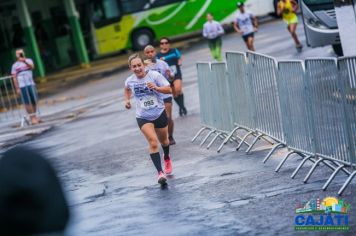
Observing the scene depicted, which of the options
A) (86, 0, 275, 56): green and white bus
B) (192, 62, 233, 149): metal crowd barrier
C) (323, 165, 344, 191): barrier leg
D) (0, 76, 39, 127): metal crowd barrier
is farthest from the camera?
(86, 0, 275, 56): green and white bus

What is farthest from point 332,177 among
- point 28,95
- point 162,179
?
point 28,95

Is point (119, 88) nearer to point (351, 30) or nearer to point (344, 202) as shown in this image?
point (351, 30)

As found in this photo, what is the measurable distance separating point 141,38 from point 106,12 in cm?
200

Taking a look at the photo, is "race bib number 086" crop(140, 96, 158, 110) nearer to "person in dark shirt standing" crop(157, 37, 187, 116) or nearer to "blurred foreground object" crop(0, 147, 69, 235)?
"person in dark shirt standing" crop(157, 37, 187, 116)

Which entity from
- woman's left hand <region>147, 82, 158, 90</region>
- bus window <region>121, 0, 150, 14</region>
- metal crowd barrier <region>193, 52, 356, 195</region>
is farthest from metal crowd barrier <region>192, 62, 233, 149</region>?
bus window <region>121, 0, 150, 14</region>

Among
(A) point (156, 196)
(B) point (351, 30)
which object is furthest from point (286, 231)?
(B) point (351, 30)

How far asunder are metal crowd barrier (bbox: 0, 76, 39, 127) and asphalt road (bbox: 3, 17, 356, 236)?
365 cm

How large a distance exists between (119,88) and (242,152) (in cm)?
1505

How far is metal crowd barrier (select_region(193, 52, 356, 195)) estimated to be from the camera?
28.7 feet

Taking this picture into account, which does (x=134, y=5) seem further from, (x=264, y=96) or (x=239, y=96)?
(x=264, y=96)

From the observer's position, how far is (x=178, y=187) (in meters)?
10.9

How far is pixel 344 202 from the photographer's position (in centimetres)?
845

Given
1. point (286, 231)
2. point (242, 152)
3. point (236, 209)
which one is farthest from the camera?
point (242, 152)

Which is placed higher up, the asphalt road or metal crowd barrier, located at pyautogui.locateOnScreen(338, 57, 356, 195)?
metal crowd barrier, located at pyautogui.locateOnScreen(338, 57, 356, 195)
